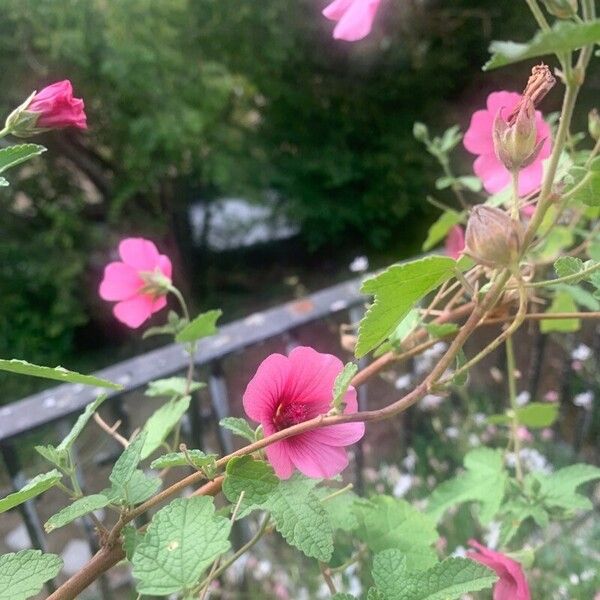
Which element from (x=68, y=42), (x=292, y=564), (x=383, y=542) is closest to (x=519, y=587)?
(x=383, y=542)

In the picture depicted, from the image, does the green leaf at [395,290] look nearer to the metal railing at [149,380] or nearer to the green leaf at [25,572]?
Result: the green leaf at [25,572]

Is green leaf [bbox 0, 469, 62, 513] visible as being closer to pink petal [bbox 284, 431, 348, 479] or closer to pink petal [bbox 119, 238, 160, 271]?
pink petal [bbox 284, 431, 348, 479]

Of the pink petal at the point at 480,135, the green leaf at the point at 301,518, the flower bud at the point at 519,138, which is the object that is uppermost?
the flower bud at the point at 519,138

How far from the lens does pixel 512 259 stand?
9.9 inches

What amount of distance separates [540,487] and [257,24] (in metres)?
2.27

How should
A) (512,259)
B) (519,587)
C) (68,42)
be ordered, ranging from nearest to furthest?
(512,259)
(519,587)
(68,42)

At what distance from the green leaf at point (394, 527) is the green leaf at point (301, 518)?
7.1 inches

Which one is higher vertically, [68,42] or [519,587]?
[68,42]

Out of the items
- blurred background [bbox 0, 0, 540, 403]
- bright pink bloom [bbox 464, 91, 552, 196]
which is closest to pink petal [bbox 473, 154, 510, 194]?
bright pink bloom [bbox 464, 91, 552, 196]

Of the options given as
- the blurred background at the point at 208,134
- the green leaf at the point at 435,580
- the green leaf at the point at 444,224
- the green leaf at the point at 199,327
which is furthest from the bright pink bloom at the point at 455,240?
the blurred background at the point at 208,134

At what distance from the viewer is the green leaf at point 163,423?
484 mm

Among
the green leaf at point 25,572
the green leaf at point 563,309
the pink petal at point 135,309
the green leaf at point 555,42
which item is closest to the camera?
the green leaf at point 555,42

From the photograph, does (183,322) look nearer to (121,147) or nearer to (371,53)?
(121,147)

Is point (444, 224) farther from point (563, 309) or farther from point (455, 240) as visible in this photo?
point (563, 309)
